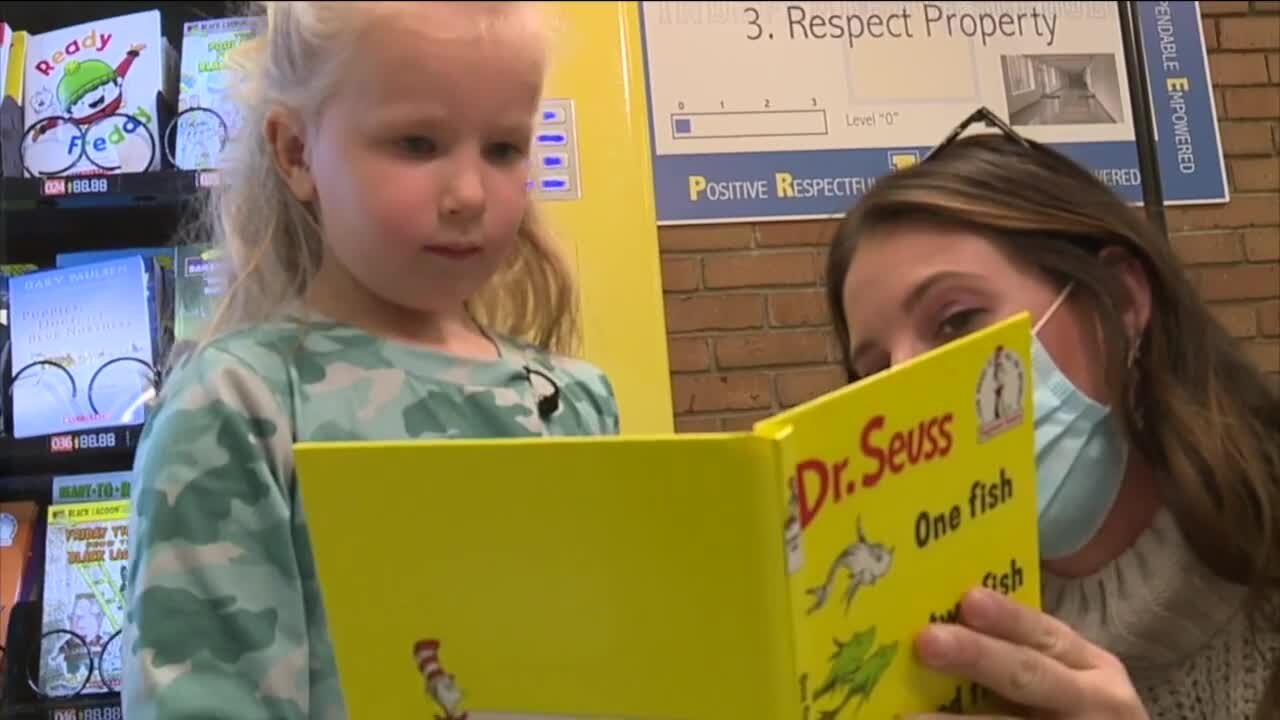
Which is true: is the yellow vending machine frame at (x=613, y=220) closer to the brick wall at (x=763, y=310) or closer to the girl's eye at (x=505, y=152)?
the brick wall at (x=763, y=310)

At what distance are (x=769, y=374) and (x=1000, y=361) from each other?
1.94m

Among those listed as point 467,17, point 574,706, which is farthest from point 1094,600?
point 467,17

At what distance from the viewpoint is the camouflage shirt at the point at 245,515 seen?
2.54 ft

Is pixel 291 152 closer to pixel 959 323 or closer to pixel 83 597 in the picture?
pixel 959 323

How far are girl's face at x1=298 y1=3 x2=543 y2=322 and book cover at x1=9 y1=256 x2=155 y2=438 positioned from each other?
976mm

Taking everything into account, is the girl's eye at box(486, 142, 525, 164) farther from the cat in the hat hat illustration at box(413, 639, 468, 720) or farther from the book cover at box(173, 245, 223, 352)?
the book cover at box(173, 245, 223, 352)

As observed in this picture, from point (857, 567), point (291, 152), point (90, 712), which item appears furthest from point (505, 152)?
point (90, 712)

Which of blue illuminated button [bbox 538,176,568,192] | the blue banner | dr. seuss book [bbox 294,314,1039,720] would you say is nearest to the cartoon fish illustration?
dr. seuss book [bbox 294,314,1039,720]

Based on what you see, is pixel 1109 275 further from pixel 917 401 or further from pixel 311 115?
pixel 311 115

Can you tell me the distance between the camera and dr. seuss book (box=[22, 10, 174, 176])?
5.84 ft

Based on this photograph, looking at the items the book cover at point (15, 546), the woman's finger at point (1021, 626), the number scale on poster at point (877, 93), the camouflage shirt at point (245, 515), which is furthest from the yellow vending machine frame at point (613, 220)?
the woman's finger at point (1021, 626)

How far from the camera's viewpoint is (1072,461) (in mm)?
1008

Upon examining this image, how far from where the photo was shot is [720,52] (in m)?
2.62

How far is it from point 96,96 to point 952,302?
54.5 inches
